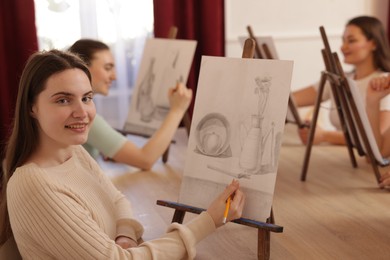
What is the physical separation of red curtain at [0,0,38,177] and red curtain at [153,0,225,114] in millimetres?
861

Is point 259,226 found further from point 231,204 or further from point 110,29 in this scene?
point 110,29

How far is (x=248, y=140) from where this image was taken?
5.66 ft

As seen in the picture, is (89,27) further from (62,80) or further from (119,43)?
(62,80)

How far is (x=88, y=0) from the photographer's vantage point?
3.75m

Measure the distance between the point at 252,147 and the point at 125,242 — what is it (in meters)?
0.49

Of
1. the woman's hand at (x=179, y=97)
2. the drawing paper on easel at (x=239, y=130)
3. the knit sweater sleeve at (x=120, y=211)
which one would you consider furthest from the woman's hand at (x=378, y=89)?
the knit sweater sleeve at (x=120, y=211)

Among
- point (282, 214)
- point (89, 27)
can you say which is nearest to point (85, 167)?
point (282, 214)

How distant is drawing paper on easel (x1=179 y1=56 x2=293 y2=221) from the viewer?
1672mm

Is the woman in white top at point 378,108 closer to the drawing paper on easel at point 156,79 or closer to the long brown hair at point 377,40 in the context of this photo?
the long brown hair at point 377,40

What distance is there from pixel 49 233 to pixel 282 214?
1.20 metres

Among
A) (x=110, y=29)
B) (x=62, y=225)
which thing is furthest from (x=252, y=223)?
(x=110, y=29)

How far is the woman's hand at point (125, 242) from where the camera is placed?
5.14ft

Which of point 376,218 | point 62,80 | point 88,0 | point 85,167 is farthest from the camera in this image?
point 88,0

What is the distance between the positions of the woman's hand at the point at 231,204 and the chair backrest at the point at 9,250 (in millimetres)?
548
